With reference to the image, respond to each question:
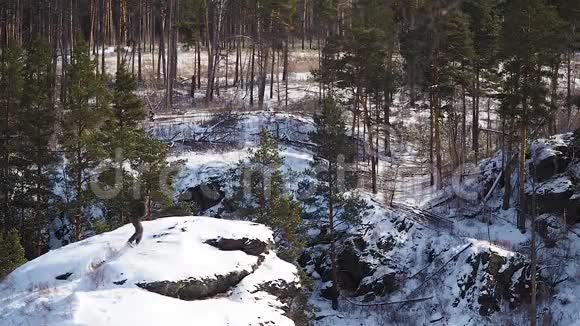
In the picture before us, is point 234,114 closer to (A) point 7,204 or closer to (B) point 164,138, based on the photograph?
(B) point 164,138

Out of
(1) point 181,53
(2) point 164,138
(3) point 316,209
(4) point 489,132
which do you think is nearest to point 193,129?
(2) point 164,138

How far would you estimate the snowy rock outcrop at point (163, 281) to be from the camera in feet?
38.1

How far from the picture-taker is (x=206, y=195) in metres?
27.2

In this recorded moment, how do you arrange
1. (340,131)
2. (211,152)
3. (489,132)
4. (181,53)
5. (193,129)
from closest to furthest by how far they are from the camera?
(340,131)
(211,152)
(193,129)
(489,132)
(181,53)

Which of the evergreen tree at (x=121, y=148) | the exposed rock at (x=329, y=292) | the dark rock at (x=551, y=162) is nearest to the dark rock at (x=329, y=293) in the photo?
the exposed rock at (x=329, y=292)

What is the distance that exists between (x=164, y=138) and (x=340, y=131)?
11.1 metres

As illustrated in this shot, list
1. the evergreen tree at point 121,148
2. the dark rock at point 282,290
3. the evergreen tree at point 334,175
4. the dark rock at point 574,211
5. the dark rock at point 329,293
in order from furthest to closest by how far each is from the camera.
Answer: the dark rock at point 574,211 → the dark rock at point 329,293 → the evergreen tree at point 334,175 → the evergreen tree at point 121,148 → the dark rock at point 282,290

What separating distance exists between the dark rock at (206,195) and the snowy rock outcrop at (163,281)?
10.4 m

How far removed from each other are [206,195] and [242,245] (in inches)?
457

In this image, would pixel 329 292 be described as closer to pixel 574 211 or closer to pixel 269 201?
pixel 269 201

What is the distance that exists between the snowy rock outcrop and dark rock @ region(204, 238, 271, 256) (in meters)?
0.02

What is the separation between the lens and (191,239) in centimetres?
1528

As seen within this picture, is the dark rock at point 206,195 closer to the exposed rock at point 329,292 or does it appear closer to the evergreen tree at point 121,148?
the evergreen tree at point 121,148

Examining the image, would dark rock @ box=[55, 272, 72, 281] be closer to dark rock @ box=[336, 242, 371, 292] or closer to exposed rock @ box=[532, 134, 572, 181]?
dark rock @ box=[336, 242, 371, 292]
